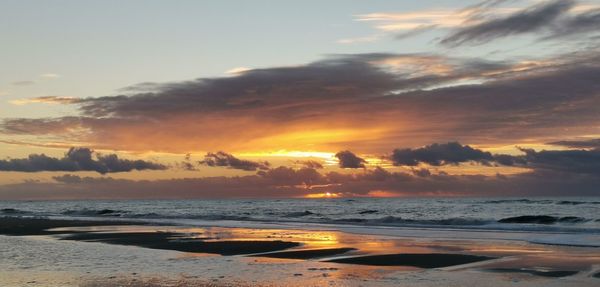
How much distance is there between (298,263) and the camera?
64.4 ft

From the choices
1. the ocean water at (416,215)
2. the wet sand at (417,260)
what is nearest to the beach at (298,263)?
the wet sand at (417,260)

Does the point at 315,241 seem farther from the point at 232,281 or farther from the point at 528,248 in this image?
the point at 232,281

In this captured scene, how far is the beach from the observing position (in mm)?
15438

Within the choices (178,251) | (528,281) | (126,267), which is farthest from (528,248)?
(126,267)

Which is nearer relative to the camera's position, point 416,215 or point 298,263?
point 298,263

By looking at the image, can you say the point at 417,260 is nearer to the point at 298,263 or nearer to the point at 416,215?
the point at 298,263

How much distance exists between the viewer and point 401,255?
868 inches

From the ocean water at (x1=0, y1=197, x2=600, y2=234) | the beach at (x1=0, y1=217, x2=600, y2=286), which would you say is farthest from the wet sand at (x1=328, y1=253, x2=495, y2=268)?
the ocean water at (x1=0, y1=197, x2=600, y2=234)

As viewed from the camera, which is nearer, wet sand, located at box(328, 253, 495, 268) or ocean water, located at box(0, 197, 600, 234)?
wet sand, located at box(328, 253, 495, 268)

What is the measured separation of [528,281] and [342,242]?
14.0m

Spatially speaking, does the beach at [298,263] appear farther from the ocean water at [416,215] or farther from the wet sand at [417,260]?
the ocean water at [416,215]

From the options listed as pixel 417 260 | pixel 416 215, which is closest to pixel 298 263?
pixel 417 260

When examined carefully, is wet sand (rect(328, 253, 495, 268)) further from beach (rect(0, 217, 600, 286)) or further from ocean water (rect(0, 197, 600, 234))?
ocean water (rect(0, 197, 600, 234))

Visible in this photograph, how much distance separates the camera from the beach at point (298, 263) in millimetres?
15438
